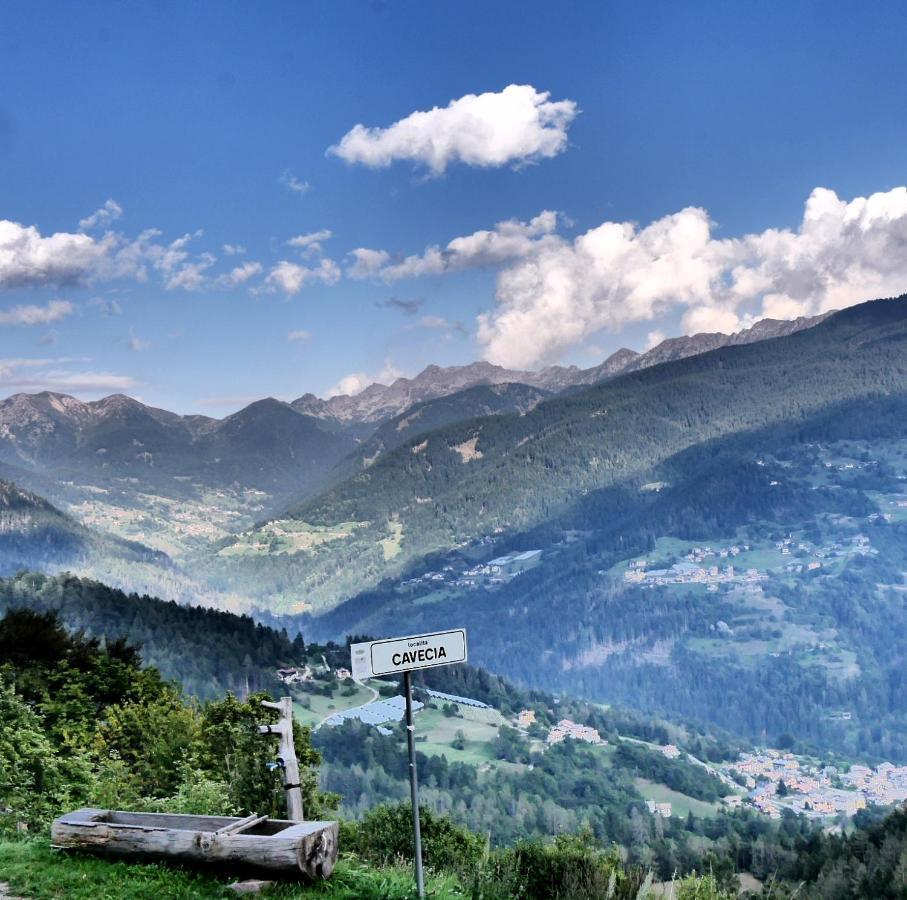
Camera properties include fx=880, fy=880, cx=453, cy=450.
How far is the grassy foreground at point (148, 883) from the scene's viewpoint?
432 inches

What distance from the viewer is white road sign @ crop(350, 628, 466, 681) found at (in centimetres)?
1077

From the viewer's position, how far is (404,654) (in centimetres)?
1096

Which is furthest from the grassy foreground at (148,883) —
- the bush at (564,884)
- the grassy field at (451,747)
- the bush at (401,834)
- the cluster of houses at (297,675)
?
the cluster of houses at (297,675)

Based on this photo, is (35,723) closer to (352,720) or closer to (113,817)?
(113,817)

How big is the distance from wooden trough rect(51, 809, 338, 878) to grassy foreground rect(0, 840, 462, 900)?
185 millimetres

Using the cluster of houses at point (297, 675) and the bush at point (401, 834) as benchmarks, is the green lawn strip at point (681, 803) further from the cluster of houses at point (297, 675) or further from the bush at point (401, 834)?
the bush at point (401, 834)

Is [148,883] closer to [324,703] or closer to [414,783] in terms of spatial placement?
[414,783]

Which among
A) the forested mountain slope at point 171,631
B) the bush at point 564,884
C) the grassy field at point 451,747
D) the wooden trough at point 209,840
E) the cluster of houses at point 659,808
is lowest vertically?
the cluster of houses at point 659,808

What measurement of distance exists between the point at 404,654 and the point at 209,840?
3.49m

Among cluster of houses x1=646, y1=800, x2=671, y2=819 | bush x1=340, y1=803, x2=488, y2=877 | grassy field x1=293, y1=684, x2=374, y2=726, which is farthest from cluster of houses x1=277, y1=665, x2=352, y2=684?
bush x1=340, y1=803, x2=488, y2=877

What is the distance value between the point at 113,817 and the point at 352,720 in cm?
16885

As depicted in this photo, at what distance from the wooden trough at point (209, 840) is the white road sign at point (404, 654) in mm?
2209

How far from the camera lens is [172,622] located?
604 ft

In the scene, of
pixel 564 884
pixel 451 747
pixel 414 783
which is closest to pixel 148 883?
pixel 414 783
